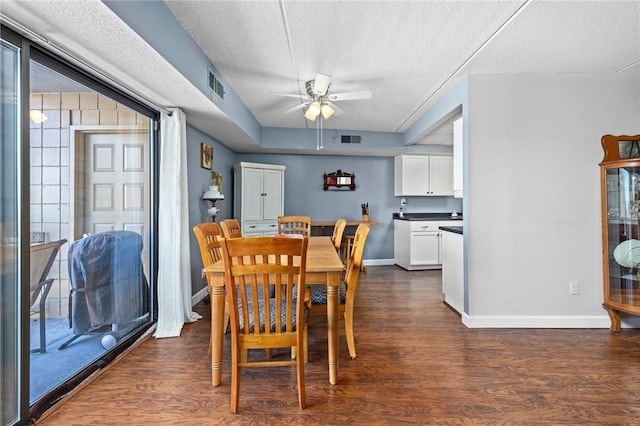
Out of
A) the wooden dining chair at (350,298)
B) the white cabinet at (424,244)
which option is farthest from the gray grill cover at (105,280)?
the white cabinet at (424,244)

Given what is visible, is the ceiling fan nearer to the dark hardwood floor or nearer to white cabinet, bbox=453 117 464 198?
white cabinet, bbox=453 117 464 198

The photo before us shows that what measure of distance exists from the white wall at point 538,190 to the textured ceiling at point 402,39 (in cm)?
24

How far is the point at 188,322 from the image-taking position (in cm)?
297

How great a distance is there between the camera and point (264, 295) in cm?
162

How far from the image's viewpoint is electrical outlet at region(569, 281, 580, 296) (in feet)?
9.30

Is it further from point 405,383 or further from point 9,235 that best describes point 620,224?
point 9,235

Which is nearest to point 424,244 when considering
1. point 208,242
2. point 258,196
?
point 258,196

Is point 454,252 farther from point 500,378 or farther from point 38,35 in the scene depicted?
point 38,35

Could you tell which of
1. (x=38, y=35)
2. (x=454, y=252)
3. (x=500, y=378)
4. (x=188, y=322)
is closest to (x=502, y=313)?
(x=454, y=252)

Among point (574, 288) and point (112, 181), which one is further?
point (574, 288)

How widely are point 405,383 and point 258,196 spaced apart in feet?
11.7

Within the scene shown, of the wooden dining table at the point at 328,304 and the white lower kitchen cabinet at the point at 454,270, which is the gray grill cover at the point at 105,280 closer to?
the wooden dining table at the point at 328,304

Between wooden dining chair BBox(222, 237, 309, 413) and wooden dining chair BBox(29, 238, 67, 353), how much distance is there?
1085 mm

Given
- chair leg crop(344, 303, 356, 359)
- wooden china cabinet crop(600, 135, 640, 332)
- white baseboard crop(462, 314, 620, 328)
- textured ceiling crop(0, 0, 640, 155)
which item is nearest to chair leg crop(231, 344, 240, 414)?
chair leg crop(344, 303, 356, 359)
